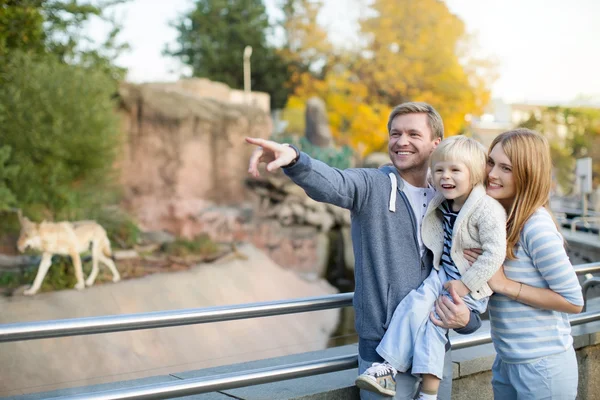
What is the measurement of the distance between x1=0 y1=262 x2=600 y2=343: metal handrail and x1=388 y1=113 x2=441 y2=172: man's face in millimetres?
663

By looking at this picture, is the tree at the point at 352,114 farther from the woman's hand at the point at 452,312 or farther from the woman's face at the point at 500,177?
the woman's hand at the point at 452,312

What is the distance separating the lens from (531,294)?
2.50 metres

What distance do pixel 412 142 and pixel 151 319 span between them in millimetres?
1199

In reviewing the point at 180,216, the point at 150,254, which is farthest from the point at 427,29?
Result: the point at 150,254

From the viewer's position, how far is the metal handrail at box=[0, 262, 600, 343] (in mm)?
2264

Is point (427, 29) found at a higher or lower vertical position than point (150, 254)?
higher

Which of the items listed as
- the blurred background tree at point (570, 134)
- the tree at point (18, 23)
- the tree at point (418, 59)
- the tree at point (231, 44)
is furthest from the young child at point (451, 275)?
the blurred background tree at point (570, 134)

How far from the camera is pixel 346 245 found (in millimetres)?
22172

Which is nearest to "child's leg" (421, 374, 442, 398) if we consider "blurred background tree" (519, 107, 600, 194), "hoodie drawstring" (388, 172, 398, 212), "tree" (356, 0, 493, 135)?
"hoodie drawstring" (388, 172, 398, 212)

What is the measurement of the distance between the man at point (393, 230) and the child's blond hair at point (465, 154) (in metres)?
0.18

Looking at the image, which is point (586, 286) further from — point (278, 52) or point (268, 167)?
point (278, 52)

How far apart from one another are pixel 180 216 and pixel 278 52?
56.5ft

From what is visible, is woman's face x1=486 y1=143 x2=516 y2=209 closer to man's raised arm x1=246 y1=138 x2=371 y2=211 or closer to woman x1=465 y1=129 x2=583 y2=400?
woman x1=465 y1=129 x2=583 y2=400

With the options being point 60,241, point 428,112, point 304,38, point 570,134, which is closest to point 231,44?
point 304,38
